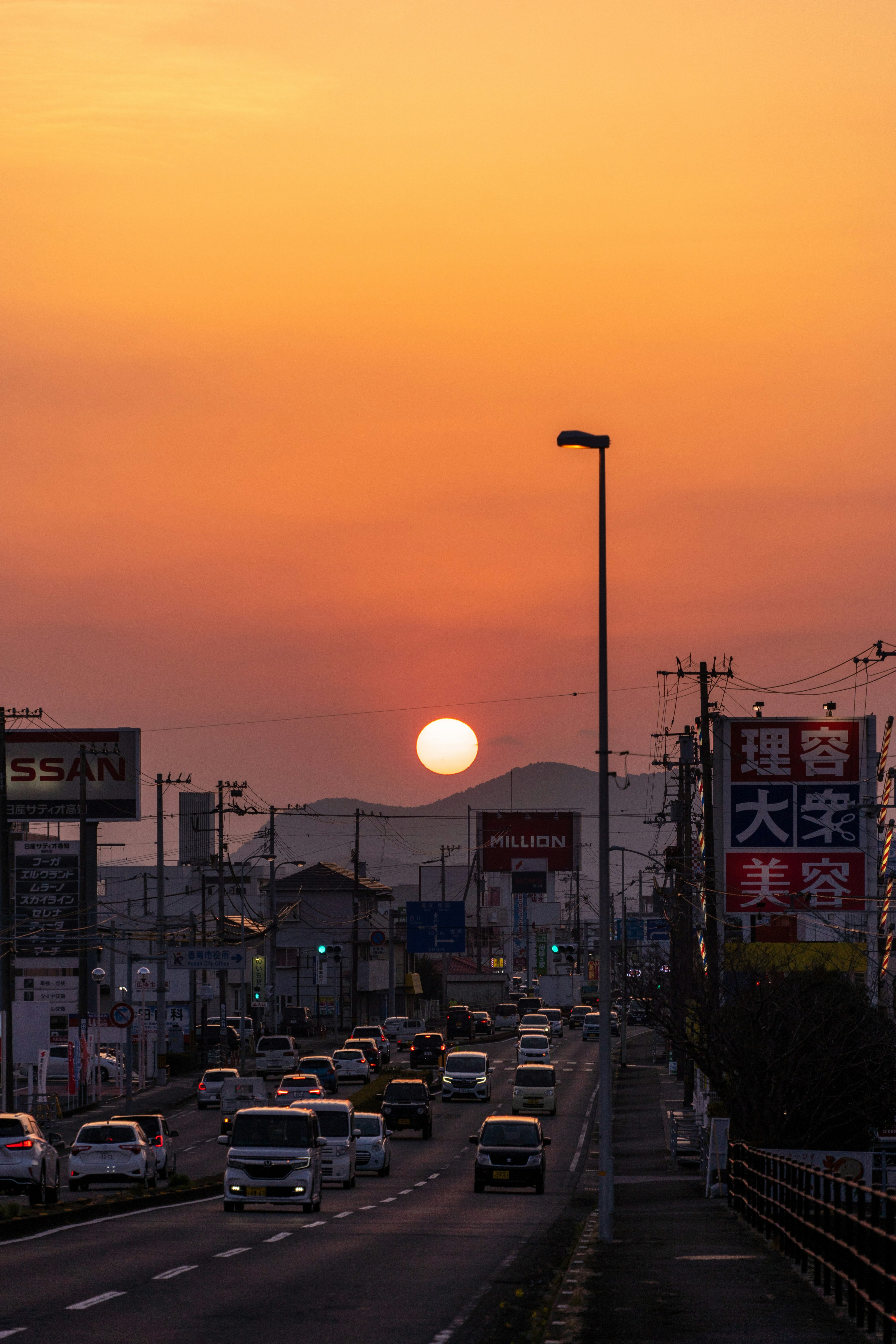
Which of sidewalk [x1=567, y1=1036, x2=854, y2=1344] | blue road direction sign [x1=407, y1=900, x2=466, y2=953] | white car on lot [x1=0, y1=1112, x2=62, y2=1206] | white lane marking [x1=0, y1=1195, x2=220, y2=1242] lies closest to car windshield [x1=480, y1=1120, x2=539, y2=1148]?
sidewalk [x1=567, y1=1036, x2=854, y2=1344]

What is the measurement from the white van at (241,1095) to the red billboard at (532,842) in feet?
252

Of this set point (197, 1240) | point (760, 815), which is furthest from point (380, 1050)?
point (197, 1240)

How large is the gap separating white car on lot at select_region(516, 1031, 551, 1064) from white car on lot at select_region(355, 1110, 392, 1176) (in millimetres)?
36916

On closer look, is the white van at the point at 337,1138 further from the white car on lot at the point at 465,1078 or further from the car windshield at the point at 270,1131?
the white car on lot at the point at 465,1078

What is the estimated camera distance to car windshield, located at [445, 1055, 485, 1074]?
6869 centimetres

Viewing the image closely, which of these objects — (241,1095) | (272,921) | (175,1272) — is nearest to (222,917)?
(272,921)

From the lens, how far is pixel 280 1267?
67.5 ft

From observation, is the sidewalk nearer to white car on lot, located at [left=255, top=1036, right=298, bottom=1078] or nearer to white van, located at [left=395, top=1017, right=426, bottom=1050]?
white car on lot, located at [left=255, top=1036, right=298, bottom=1078]

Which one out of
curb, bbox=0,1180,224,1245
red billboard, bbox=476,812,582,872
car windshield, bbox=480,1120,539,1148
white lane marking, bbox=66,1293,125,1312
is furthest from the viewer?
red billboard, bbox=476,812,582,872

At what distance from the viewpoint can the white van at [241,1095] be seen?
59531 mm

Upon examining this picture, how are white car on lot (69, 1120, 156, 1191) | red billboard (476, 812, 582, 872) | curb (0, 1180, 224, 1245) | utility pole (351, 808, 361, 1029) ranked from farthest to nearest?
1. red billboard (476, 812, 582, 872)
2. utility pole (351, 808, 361, 1029)
3. white car on lot (69, 1120, 156, 1191)
4. curb (0, 1180, 224, 1245)

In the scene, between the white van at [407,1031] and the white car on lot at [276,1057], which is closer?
the white car on lot at [276,1057]

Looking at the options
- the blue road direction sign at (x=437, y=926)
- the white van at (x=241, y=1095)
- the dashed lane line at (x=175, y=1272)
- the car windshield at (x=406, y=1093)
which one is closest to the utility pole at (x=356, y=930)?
the blue road direction sign at (x=437, y=926)

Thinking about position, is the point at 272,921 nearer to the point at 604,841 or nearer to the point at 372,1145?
the point at 372,1145
